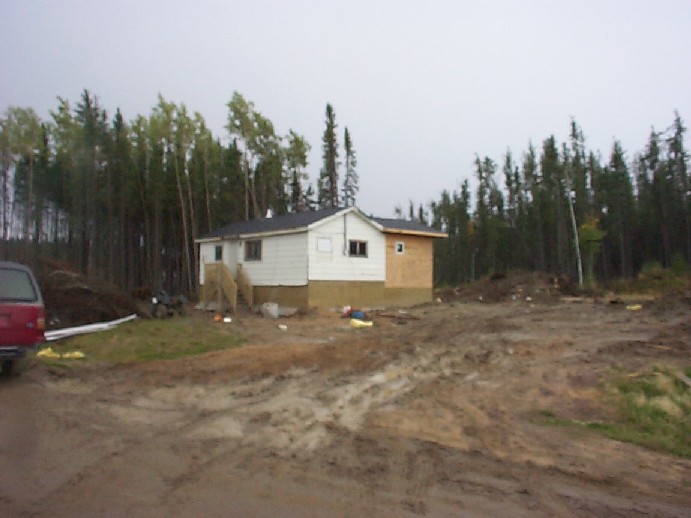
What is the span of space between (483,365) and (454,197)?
57.9 metres

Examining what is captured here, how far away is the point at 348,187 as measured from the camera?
50.8 m

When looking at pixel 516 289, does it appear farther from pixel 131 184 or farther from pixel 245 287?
pixel 131 184

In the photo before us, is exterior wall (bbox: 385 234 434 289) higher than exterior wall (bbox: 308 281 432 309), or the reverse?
exterior wall (bbox: 385 234 434 289)

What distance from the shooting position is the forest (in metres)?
37.0

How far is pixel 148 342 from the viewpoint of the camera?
1322 cm

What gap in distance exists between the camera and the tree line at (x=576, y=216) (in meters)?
48.5

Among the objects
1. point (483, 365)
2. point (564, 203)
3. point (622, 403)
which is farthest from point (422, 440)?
point (564, 203)

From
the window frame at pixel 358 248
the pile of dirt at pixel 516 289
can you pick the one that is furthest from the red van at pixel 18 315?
the pile of dirt at pixel 516 289

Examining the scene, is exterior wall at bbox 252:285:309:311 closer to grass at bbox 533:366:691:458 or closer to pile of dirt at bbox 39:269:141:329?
pile of dirt at bbox 39:269:141:329

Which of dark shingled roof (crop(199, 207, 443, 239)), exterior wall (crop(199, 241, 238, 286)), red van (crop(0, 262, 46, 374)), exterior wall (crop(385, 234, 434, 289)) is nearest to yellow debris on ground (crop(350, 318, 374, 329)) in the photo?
dark shingled roof (crop(199, 207, 443, 239))

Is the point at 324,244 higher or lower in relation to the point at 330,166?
lower

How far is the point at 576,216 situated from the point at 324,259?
36881 mm

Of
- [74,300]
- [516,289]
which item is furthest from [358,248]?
[516,289]

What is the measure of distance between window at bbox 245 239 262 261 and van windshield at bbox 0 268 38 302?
14460 mm
